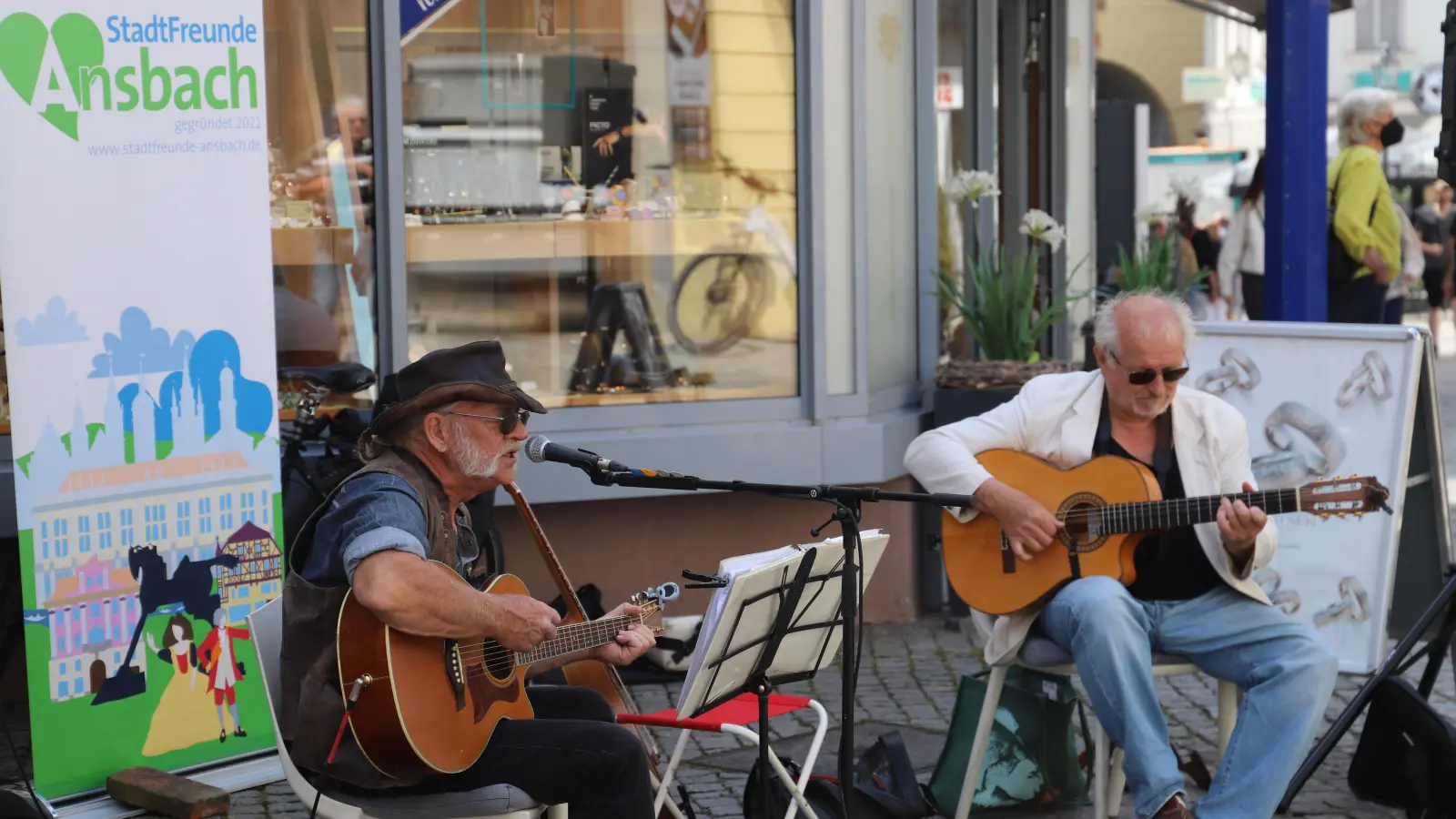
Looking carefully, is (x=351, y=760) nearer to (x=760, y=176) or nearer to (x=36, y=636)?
(x=36, y=636)

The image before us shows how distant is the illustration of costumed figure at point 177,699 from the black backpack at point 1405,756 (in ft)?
9.86

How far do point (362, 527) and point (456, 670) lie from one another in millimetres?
323

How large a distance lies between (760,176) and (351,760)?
383 cm

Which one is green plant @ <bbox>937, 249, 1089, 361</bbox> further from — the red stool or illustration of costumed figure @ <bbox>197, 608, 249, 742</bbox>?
illustration of costumed figure @ <bbox>197, 608, 249, 742</bbox>

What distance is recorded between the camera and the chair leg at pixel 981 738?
4457 mm

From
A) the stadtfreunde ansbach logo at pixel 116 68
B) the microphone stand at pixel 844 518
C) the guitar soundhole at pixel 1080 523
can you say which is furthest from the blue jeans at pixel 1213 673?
the stadtfreunde ansbach logo at pixel 116 68

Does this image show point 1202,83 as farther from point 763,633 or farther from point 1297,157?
point 763,633

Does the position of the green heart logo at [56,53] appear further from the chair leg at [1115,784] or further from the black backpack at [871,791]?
the chair leg at [1115,784]

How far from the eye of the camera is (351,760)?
3.39m

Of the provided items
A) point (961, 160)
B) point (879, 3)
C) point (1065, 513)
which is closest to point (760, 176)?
point (879, 3)

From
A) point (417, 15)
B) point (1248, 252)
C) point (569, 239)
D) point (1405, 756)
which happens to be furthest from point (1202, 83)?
point (1405, 756)

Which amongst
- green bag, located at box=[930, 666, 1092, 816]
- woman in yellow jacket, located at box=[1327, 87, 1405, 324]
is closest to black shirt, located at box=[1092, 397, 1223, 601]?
green bag, located at box=[930, 666, 1092, 816]

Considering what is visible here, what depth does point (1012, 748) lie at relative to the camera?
15.4 ft

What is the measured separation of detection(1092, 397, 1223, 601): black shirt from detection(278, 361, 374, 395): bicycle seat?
250cm
